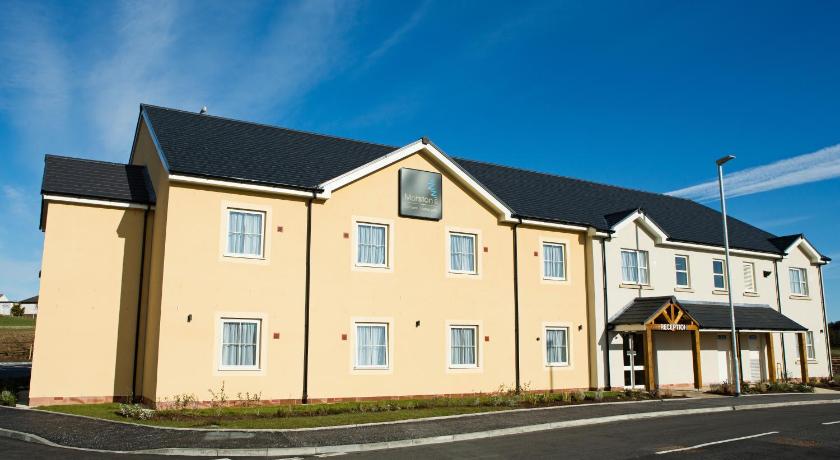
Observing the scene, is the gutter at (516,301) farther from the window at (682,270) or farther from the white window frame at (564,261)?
the window at (682,270)

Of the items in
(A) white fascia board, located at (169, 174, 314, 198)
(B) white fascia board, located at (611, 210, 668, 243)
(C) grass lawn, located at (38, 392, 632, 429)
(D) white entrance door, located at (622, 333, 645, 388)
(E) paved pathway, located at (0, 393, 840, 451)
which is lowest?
(E) paved pathway, located at (0, 393, 840, 451)

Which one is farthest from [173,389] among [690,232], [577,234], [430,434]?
[690,232]

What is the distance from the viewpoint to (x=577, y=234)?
87.5 feet

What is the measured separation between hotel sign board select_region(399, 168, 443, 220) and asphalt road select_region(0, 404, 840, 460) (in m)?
9.47

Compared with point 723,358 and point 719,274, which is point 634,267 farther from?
point 723,358

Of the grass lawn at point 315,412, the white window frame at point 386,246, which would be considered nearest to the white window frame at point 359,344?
the grass lawn at point 315,412

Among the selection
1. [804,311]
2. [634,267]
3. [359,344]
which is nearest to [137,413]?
[359,344]

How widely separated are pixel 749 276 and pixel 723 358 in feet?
16.2

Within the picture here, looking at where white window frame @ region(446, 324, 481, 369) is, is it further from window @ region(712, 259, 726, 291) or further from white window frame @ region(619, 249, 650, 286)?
window @ region(712, 259, 726, 291)

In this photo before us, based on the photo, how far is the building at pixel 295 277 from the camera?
19016mm

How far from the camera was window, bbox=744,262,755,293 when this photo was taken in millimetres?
31859

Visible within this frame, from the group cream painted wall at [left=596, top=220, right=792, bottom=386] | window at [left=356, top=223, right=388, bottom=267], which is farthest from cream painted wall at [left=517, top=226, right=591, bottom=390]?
window at [left=356, top=223, right=388, bottom=267]

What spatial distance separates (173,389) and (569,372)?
Answer: 14.3 metres

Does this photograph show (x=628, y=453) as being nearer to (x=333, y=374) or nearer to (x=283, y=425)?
(x=283, y=425)
